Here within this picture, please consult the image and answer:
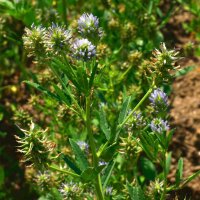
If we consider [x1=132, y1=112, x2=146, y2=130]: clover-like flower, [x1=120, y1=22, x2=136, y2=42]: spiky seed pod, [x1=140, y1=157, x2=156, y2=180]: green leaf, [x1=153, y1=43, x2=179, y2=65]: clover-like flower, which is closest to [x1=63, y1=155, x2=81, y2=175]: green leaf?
[x1=132, y1=112, x2=146, y2=130]: clover-like flower

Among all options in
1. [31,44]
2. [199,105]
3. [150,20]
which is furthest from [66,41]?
[199,105]

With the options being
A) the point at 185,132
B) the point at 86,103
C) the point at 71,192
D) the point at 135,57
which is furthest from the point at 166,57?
the point at 185,132

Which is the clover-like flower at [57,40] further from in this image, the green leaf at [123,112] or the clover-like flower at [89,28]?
the green leaf at [123,112]

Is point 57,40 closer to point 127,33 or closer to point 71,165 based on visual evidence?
point 71,165

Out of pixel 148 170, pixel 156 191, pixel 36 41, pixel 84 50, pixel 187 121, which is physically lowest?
pixel 156 191

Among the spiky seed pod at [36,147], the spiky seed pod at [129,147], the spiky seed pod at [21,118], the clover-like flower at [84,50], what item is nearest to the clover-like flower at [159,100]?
the spiky seed pod at [129,147]

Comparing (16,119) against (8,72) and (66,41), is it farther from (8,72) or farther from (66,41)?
(8,72)

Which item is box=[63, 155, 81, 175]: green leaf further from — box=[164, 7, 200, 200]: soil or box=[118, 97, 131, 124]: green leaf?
box=[164, 7, 200, 200]: soil
